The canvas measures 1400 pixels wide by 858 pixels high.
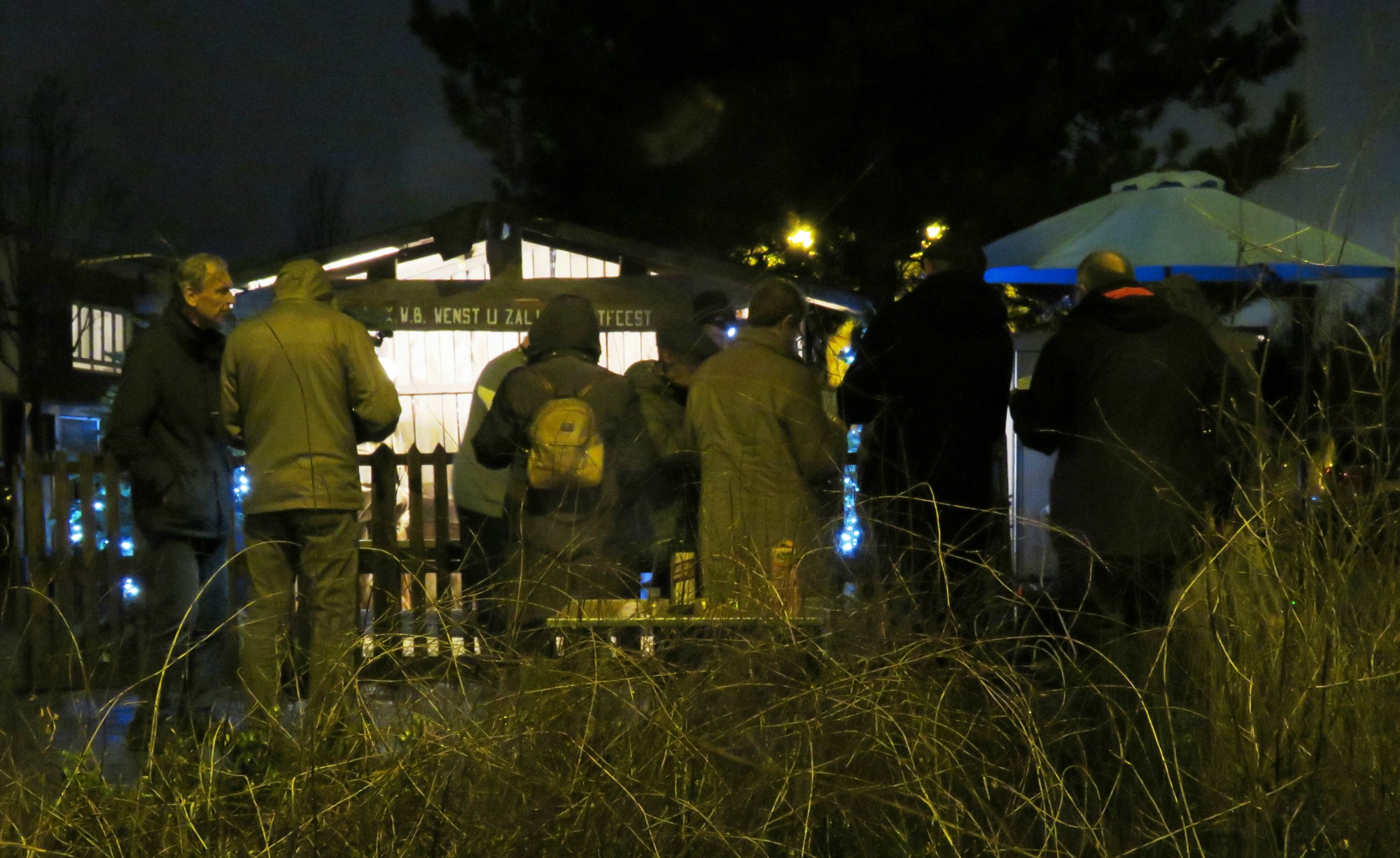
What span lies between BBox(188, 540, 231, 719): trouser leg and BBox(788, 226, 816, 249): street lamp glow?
331 inches

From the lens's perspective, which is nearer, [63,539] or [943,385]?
[943,385]

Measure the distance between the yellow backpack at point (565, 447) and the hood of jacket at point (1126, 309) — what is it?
1.75 meters

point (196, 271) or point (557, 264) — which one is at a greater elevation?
point (557, 264)

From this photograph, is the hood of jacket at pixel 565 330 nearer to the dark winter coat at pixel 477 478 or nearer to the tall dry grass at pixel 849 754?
the dark winter coat at pixel 477 478

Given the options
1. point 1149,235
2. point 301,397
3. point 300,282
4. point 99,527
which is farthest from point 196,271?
point 1149,235

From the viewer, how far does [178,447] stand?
18.0 feet

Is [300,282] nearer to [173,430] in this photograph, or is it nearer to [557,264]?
[173,430]

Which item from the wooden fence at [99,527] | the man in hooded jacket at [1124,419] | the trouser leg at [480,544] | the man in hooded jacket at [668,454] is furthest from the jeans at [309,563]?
the man in hooded jacket at [1124,419]

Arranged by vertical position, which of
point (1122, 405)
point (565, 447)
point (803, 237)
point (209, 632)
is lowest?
point (209, 632)

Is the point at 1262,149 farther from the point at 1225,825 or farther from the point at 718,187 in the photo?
the point at 1225,825

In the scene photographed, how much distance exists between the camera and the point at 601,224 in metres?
16.0

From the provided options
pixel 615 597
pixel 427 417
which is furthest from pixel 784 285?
pixel 427 417

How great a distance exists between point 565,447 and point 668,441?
891mm

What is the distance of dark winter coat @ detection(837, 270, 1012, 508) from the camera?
17.7ft
